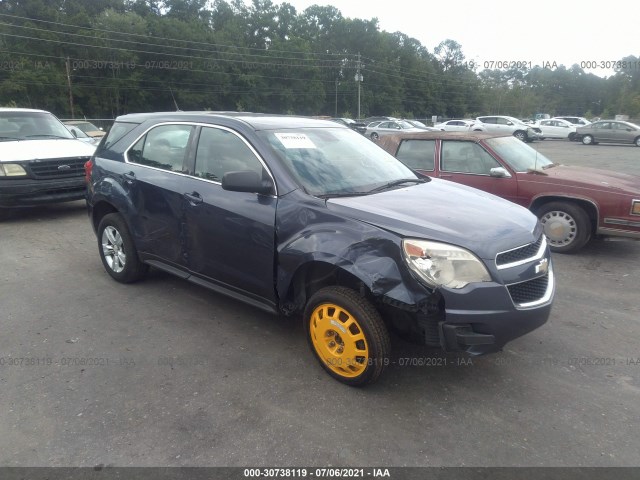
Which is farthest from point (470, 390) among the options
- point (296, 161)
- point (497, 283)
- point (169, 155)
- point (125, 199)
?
point (125, 199)

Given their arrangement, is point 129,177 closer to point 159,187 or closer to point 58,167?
point 159,187

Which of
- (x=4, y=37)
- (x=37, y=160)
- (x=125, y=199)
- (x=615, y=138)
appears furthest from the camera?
(x=4, y=37)

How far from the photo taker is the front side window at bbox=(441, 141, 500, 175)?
22.0 feet

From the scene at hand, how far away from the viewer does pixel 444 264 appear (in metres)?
2.94

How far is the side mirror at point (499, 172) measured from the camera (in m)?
6.48

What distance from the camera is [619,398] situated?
3205mm

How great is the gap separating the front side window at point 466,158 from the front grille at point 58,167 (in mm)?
5897

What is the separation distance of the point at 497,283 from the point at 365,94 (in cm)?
8061

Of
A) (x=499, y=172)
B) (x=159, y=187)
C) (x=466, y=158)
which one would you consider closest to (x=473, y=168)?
(x=466, y=158)

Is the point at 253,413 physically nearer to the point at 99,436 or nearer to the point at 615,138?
the point at 99,436

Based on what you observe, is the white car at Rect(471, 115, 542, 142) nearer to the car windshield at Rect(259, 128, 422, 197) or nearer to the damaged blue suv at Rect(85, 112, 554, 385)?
the car windshield at Rect(259, 128, 422, 197)

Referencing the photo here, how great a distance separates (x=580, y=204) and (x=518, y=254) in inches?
144

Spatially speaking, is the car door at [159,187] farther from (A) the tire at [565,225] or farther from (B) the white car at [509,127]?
(B) the white car at [509,127]

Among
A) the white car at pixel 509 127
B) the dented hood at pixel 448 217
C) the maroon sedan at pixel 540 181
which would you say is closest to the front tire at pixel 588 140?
the white car at pixel 509 127
